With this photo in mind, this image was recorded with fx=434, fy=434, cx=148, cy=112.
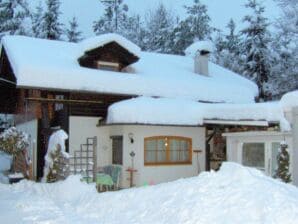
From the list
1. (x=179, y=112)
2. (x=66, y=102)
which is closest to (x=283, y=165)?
(x=179, y=112)

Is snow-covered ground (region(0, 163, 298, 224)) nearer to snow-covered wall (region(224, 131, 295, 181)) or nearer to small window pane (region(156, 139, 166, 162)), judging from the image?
snow-covered wall (region(224, 131, 295, 181))

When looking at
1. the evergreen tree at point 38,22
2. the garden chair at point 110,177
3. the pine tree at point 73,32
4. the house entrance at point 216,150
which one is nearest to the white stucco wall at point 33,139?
the garden chair at point 110,177

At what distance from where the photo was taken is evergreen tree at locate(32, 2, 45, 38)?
3147cm

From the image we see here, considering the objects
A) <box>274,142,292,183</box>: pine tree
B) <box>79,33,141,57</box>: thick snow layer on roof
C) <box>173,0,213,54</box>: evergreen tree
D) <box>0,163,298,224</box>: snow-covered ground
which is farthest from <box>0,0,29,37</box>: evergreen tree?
<box>274,142,292,183</box>: pine tree

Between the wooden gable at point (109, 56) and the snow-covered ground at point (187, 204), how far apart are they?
7.10 meters

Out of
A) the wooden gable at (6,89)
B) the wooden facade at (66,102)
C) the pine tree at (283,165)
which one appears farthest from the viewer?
the wooden gable at (6,89)

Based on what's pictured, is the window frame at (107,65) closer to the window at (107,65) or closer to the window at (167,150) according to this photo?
the window at (107,65)

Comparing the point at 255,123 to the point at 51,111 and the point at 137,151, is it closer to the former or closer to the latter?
the point at 137,151

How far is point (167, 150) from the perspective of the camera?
1474 cm

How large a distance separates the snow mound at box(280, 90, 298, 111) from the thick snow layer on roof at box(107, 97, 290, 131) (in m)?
0.47

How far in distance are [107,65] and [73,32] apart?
19841 millimetres

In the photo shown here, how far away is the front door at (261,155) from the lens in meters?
12.8

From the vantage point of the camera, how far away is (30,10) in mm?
32469

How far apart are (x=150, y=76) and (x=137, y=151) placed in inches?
144
